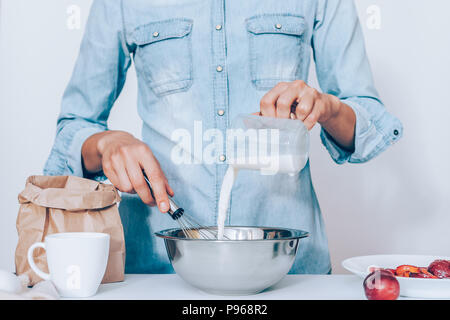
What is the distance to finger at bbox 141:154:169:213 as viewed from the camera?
27.6 inches

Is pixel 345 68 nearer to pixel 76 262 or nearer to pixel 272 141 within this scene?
pixel 272 141

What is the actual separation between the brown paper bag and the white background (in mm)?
790

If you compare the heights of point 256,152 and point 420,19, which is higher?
point 420,19

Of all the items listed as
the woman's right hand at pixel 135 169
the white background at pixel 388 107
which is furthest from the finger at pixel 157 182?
the white background at pixel 388 107

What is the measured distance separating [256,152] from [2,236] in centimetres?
108

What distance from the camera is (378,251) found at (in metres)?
1.55

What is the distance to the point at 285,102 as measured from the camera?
65 centimetres

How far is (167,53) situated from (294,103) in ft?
1.18

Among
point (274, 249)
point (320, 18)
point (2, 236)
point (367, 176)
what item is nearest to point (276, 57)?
point (320, 18)

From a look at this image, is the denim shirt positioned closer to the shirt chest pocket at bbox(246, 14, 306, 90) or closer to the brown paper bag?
the shirt chest pocket at bbox(246, 14, 306, 90)

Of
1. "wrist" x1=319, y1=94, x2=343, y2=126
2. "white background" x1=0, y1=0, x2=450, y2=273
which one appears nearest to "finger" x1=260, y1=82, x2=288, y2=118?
"wrist" x1=319, y1=94, x2=343, y2=126

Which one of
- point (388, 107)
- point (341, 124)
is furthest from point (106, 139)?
point (388, 107)
